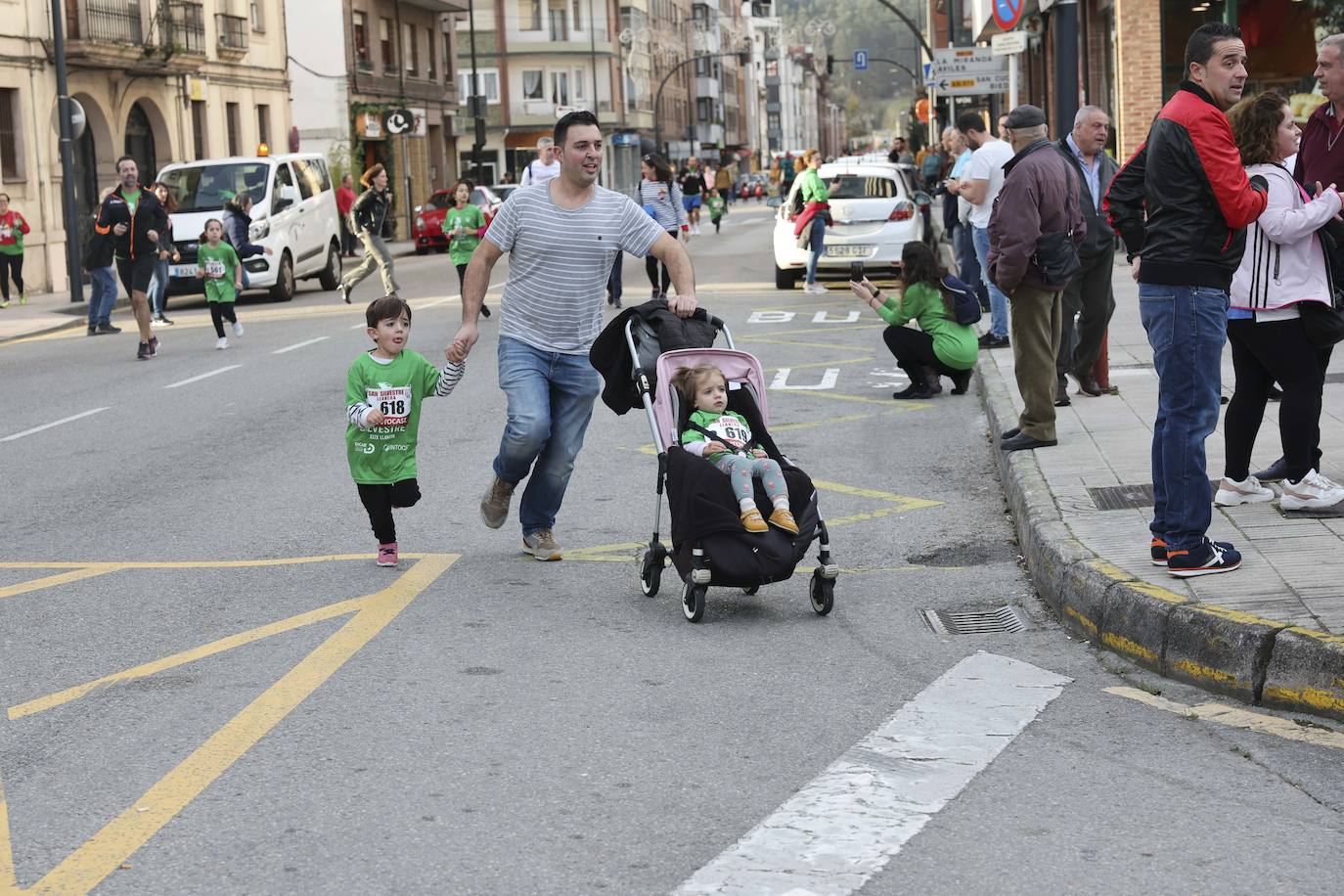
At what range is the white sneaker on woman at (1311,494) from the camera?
7.43 m

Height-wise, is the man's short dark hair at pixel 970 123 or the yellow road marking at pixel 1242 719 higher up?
the man's short dark hair at pixel 970 123

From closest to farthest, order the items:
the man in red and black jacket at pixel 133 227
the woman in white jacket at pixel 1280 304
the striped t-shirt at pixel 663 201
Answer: the woman in white jacket at pixel 1280 304
the man in red and black jacket at pixel 133 227
the striped t-shirt at pixel 663 201

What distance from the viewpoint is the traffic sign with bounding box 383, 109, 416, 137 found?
5097cm

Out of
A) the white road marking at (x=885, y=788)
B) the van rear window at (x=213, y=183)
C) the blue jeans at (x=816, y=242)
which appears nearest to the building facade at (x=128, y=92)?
the van rear window at (x=213, y=183)

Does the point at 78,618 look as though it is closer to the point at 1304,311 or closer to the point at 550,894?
the point at 550,894

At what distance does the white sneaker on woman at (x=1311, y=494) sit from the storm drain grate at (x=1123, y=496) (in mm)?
449

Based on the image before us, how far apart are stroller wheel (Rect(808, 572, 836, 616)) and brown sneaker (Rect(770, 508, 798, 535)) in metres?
0.22

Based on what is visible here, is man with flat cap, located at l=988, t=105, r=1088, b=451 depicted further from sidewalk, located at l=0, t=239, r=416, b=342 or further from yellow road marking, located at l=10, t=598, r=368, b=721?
sidewalk, located at l=0, t=239, r=416, b=342

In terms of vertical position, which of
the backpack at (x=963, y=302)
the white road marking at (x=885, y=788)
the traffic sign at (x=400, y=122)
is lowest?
the white road marking at (x=885, y=788)

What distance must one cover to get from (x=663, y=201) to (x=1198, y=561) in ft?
50.1

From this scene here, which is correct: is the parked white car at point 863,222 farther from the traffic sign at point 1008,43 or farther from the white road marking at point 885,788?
the white road marking at point 885,788

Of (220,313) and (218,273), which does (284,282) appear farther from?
(218,273)

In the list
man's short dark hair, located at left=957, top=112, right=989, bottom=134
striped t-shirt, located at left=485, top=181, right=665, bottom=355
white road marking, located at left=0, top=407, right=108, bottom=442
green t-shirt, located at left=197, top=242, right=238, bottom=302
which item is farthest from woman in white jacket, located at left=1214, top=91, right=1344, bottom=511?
green t-shirt, located at left=197, top=242, right=238, bottom=302

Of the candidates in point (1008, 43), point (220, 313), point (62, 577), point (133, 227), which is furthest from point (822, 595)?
point (133, 227)
